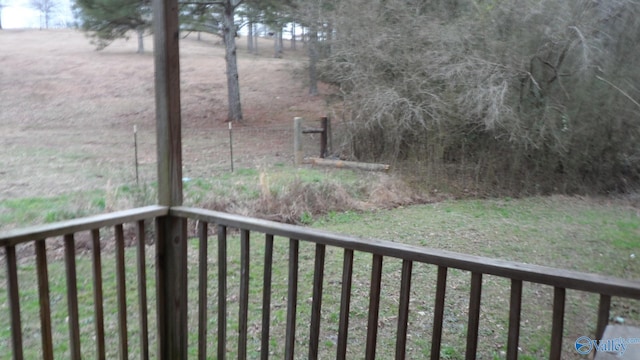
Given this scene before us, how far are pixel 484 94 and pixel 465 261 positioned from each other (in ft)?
14.8

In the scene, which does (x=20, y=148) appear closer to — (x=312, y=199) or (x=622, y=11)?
(x=312, y=199)

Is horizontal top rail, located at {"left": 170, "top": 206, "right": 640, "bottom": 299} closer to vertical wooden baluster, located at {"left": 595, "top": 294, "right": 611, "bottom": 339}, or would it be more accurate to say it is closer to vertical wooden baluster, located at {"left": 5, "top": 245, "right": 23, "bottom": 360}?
vertical wooden baluster, located at {"left": 595, "top": 294, "right": 611, "bottom": 339}

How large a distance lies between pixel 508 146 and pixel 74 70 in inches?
183

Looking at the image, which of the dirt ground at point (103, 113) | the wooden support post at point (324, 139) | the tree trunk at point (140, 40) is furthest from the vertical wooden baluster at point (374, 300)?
the wooden support post at point (324, 139)

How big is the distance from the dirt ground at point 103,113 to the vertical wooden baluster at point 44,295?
1189 millimetres

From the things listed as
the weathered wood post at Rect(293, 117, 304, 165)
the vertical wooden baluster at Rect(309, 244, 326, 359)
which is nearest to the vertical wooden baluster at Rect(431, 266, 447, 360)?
the vertical wooden baluster at Rect(309, 244, 326, 359)

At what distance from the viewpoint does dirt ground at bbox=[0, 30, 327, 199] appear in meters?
2.74

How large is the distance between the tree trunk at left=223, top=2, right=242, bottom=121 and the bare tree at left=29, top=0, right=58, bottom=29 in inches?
96.9

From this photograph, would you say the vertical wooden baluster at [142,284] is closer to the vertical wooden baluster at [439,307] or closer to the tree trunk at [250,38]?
the vertical wooden baluster at [439,307]

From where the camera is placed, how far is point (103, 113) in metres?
3.81

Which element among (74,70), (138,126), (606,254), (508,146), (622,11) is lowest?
(606,254)

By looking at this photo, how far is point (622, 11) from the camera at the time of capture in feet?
15.6

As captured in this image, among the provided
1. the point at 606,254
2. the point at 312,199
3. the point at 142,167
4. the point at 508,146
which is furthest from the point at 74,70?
the point at 508,146

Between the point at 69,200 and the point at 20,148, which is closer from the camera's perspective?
the point at 20,148
